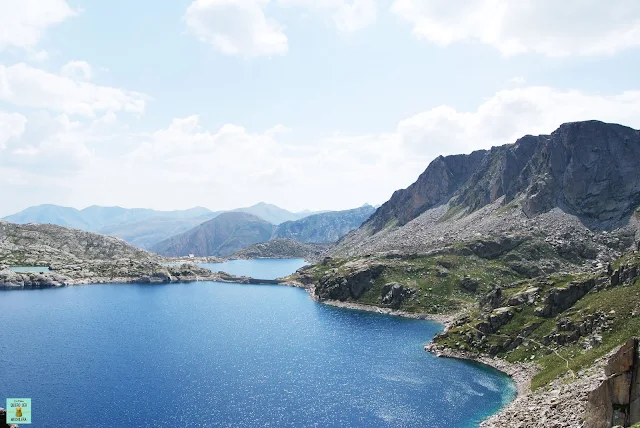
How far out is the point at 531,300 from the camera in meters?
131

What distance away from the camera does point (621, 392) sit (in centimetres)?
5031

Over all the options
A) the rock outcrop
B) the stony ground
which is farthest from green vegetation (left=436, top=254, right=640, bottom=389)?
the rock outcrop

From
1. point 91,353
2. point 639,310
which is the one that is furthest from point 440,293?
point 91,353

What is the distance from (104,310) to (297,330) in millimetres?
90469

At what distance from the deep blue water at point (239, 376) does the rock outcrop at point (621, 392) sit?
115 ft

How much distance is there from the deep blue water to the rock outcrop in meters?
35.1

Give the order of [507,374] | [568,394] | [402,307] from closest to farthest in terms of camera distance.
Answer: [568,394]
[507,374]
[402,307]

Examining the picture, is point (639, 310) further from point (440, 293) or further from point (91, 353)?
point (91, 353)

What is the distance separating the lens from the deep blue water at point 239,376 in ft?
280

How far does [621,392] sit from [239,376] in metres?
79.0

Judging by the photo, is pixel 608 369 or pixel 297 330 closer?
pixel 608 369

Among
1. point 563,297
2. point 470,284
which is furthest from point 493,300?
point 470,284

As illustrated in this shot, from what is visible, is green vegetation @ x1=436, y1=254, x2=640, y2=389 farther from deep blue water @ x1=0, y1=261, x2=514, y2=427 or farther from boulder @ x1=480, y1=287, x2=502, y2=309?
deep blue water @ x1=0, y1=261, x2=514, y2=427

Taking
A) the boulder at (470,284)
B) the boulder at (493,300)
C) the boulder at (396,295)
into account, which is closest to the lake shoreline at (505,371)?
the boulder at (493,300)
